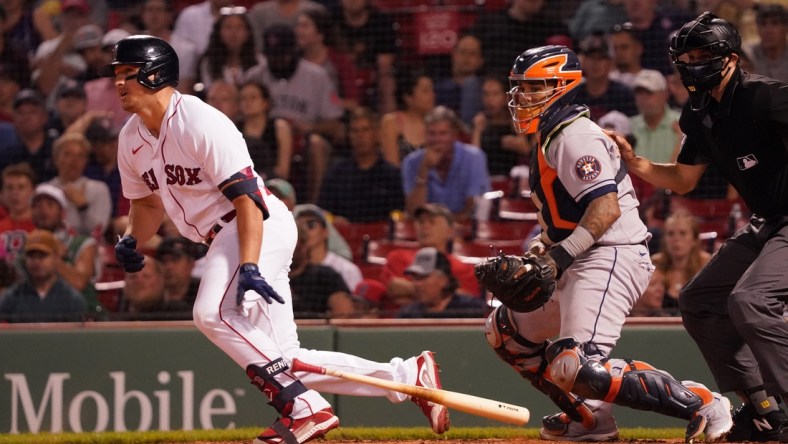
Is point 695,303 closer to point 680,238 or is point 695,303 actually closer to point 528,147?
point 680,238

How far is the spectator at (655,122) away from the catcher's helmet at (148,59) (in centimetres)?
487

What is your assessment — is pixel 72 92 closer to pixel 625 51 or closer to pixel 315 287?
pixel 315 287

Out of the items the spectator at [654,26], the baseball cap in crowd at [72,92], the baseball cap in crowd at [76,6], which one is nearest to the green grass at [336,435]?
the spectator at [654,26]

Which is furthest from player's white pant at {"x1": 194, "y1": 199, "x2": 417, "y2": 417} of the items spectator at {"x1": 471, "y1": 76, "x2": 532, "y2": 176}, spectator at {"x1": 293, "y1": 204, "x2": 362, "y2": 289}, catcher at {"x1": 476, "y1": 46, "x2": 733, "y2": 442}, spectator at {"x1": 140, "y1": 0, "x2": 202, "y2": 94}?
spectator at {"x1": 140, "y1": 0, "x2": 202, "y2": 94}

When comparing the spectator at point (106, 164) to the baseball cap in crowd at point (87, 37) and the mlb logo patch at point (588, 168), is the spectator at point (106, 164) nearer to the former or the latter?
the baseball cap in crowd at point (87, 37)

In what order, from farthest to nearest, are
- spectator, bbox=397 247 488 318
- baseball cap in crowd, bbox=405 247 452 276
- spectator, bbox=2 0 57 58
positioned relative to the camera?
spectator, bbox=2 0 57 58
baseball cap in crowd, bbox=405 247 452 276
spectator, bbox=397 247 488 318

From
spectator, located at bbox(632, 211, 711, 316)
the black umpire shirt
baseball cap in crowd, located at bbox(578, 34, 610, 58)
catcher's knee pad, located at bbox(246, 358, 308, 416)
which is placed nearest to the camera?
catcher's knee pad, located at bbox(246, 358, 308, 416)

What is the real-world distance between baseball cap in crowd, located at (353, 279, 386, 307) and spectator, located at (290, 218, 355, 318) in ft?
0.46

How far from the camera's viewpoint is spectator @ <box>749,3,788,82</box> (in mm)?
9352

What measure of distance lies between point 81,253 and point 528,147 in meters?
3.67

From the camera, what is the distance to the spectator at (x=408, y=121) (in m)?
9.92

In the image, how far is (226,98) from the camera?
10.3 m

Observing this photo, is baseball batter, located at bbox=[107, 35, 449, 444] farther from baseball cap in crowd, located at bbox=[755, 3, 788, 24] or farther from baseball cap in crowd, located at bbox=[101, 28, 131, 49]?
baseball cap in crowd, located at bbox=[101, 28, 131, 49]

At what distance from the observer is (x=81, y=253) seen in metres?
9.18
